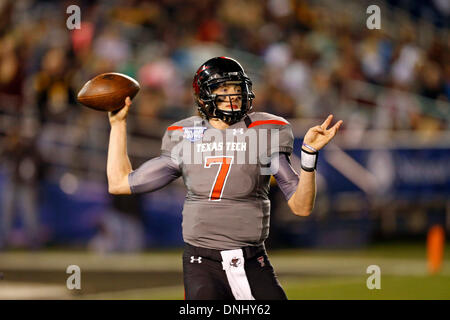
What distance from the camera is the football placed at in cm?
466

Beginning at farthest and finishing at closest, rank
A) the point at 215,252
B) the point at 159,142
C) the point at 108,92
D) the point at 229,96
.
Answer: the point at 159,142, the point at 108,92, the point at 229,96, the point at 215,252

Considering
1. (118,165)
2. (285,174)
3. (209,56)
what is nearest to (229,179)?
(285,174)

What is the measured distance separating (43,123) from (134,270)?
3.11 metres

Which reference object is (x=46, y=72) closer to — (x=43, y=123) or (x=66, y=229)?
(x=43, y=123)

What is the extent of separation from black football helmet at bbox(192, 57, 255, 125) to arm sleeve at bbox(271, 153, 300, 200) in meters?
0.31

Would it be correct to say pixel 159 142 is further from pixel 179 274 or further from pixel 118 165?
pixel 118 165

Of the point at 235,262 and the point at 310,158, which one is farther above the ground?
the point at 310,158

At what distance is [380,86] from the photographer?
14.9 meters

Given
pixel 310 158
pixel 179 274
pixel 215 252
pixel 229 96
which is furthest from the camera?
pixel 179 274

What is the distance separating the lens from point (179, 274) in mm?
9953

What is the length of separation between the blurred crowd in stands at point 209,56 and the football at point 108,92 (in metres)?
7.28

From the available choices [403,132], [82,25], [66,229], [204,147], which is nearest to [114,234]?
[66,229]

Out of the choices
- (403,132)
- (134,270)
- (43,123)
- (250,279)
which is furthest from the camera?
(403,132)

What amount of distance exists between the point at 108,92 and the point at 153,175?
53 centimetres
